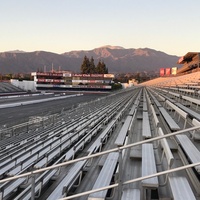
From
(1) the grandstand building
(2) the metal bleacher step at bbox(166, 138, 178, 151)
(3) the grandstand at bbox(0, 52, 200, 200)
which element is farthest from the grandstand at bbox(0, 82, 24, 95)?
(2) the metal bleacher step at bbox(166, 138, 178, 151)

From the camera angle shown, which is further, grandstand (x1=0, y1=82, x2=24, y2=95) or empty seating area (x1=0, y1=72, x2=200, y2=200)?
grandstand (x1=0, y1=82, x2=24, y2=95)

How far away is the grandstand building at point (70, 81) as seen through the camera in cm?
5731

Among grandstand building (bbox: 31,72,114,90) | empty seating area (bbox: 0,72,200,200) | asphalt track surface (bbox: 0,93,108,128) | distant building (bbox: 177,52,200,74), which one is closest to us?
empty seating area (bbox: 0,72,200,200)

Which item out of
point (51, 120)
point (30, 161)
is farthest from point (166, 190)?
point (51, 120)

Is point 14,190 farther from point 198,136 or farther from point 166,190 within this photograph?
point 198,136

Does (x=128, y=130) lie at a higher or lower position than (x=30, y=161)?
higher

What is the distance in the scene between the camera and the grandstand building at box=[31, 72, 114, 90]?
57.3 meters

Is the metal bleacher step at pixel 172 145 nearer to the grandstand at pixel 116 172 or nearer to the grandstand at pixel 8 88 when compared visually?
the grandstand at pixel 116 172

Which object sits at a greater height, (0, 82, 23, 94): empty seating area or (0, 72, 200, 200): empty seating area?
(0, 72, 200, 200): empty seating area

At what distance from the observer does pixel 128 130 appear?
4922 millimetres

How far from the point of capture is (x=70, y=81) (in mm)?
58031

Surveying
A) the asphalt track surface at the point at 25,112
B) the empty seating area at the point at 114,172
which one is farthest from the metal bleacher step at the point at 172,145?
the asphalt track surface at the point at 25,112

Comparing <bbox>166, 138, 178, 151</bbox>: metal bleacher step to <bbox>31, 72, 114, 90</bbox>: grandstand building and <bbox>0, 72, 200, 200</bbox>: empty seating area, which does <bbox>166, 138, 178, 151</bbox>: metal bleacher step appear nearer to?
<bbox>0, 72, 200, 200</bbox>: empty seating area

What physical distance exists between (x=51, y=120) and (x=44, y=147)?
17.3ft
